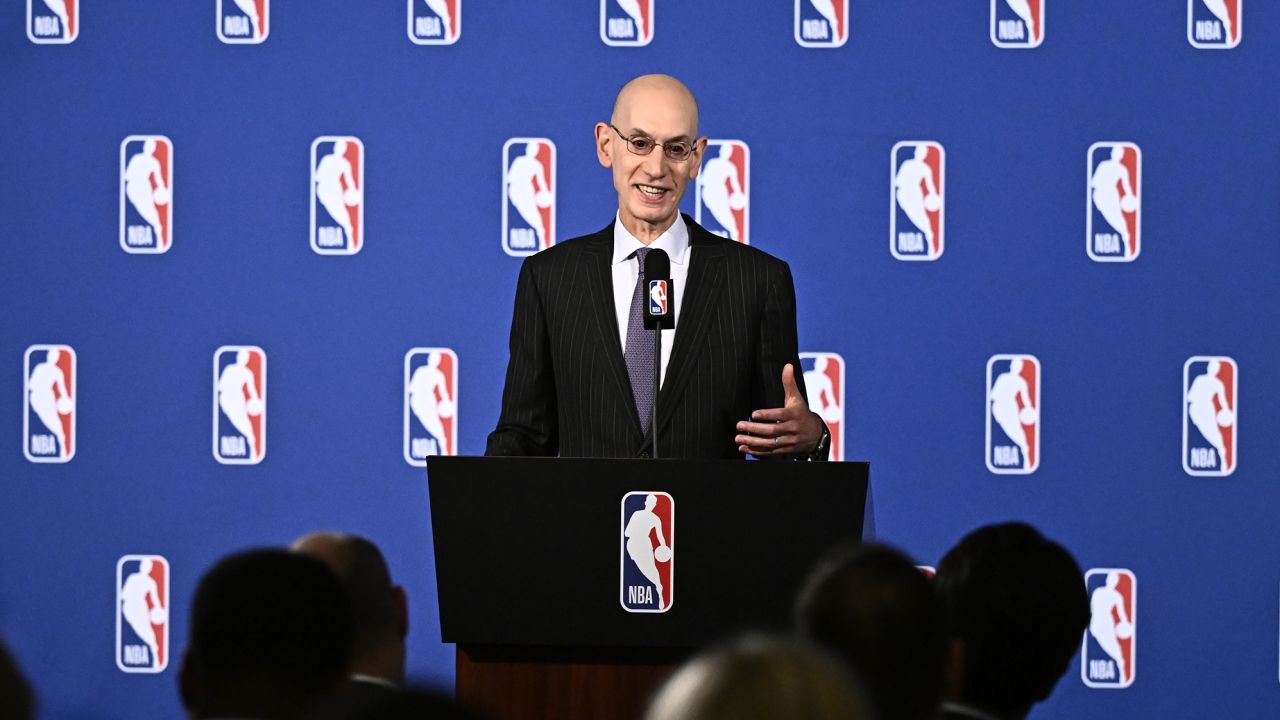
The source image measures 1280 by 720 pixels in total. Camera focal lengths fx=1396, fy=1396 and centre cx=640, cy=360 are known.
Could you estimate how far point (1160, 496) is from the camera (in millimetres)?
3857

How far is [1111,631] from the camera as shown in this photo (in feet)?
12.6

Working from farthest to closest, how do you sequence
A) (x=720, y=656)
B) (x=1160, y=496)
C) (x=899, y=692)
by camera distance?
(x=1160, y=496) < (x=899, y=692) < (x=720, y=656)

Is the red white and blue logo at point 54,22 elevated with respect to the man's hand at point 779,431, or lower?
elevated

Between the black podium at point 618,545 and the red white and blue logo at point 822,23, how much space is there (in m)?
2.07

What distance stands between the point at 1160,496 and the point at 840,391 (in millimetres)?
929

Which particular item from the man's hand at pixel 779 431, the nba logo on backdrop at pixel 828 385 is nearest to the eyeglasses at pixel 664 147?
the man's hand at pixel 779 431

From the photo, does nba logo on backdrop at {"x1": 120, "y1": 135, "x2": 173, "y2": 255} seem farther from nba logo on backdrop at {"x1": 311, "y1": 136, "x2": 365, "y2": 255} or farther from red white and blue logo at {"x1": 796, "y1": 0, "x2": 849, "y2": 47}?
red white and blue logo at {"x1": 796, "y1": 0, "x2": 849, "y2": 47}

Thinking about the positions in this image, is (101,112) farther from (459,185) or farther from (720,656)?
(720,656)

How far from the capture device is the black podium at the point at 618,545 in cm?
207

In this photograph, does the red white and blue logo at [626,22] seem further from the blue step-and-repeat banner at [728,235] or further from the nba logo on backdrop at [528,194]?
the nba logo on backdrop at [528,194]

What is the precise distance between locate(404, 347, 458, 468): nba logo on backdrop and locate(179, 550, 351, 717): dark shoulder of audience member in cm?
246

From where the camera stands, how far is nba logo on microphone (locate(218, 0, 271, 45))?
3928mm

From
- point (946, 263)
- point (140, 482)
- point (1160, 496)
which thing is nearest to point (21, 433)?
point (140, 482)

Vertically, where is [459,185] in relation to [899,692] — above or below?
above
